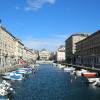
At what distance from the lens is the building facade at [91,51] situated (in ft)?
408

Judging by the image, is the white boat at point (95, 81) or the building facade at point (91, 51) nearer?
the white boat at point (95, 81)

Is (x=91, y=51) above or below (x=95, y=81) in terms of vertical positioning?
above

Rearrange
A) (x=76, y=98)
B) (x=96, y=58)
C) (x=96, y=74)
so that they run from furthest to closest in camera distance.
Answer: (x=96, y=58) < (x=96, y=74) < (x=76, y=98)

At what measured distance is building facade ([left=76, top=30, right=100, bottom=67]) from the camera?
124 metres

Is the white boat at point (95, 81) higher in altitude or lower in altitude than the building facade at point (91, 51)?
lower

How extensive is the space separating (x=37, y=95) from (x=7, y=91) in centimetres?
525

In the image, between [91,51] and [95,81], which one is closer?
[95,81]

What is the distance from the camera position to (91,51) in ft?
446

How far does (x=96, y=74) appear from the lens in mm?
84375

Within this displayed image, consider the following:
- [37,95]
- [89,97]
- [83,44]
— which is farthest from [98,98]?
[83,44]

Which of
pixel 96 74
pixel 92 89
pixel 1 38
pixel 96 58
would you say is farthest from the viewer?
pixel 96 58

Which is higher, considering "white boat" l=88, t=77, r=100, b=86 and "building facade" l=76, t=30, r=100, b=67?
"building facade" l=76, t=30, r=100, b=67

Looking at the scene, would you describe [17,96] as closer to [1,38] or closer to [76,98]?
[76,98]

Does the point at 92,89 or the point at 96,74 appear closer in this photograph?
the point at 92,89
